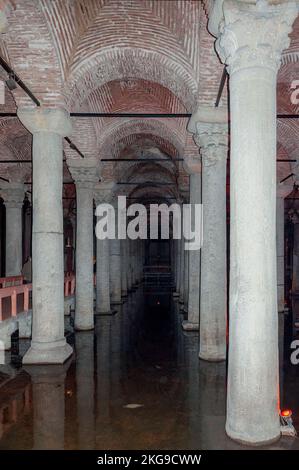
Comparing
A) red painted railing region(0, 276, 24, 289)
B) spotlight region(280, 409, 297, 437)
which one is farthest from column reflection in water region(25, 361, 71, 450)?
red painted railing region(0, 276, 24, 289)

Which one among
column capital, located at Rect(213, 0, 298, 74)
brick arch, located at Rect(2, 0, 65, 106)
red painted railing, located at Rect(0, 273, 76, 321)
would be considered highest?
brick arch, located at Rect(2, 0, 65, 106)

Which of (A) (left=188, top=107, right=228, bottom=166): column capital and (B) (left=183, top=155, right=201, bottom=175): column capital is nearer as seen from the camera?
(A) (left=188, top=107, right=228, bottom=166): column capital

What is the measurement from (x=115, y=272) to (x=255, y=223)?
44.2 feet

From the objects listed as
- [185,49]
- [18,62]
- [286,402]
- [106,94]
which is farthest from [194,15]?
[286,402]

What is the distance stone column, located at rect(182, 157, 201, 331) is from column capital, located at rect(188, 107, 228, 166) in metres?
2.97

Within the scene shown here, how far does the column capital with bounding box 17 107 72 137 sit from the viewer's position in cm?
725

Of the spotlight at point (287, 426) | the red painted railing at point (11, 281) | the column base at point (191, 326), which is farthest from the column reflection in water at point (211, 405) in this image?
the red painted railing at point (11, 281)

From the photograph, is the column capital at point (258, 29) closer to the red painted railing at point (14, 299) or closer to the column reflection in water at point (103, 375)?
the column reflection in water at point (103, 375)

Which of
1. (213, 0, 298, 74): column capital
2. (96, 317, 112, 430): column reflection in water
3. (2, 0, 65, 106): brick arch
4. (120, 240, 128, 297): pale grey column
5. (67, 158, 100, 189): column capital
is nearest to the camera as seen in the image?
(213, 0, 298, 74): column capital

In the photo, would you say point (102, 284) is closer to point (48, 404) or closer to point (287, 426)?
point (48, 404)

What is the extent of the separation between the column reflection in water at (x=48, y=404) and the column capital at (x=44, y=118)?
430 centimetres

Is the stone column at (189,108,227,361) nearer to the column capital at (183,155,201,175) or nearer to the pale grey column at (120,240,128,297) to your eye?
the column capital at (183,155,201,175)

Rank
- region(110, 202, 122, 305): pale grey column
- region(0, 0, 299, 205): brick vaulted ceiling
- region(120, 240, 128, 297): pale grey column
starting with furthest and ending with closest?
region(120, 240, 128, 297): pale grey column < region(110, 202, 122, 305): pale grey column < region(0, 0, 299, 205): brick vaulted ceiling
